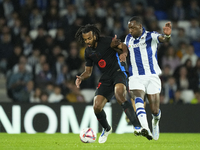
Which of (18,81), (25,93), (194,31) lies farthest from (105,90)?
(194,31)

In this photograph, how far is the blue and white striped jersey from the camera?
6625 millimetres

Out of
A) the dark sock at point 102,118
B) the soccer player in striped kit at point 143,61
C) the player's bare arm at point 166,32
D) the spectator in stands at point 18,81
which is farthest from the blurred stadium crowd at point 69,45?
the player's bare arm at point 166,32

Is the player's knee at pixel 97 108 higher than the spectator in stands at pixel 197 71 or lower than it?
higher

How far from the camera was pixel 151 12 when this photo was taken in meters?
13.3

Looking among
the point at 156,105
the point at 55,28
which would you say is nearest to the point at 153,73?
the point at 156,105

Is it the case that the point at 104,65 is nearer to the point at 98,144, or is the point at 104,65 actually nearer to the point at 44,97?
the point at 98,144

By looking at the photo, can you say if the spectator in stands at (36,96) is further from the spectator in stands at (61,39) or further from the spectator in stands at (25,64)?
the spectator in stands at (61,39)

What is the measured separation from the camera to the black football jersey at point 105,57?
6.75 metres

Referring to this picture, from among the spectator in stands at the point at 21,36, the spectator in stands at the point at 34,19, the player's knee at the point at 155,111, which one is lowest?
the player's knee at the point at 155,111

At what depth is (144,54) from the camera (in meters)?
6.64

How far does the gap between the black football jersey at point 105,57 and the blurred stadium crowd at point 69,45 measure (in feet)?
13.2

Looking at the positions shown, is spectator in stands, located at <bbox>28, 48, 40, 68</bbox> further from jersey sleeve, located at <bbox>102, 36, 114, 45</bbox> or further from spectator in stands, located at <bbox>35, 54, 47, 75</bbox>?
jersey sleeve, located at <bbox>102, 36, 114, 45</bbox>

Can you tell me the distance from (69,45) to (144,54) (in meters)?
5.55

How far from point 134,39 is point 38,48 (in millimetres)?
5423
